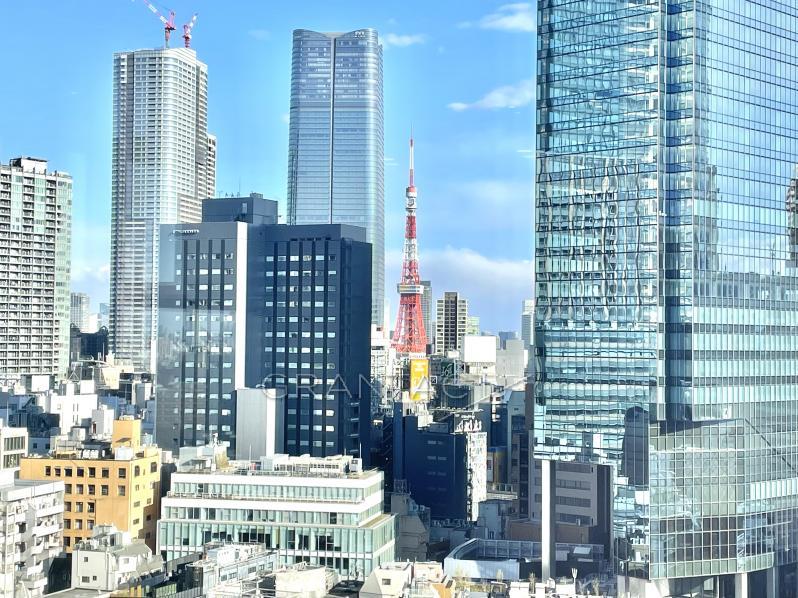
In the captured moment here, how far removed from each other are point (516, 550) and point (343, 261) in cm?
818

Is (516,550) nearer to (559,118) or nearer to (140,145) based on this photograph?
(559,118)

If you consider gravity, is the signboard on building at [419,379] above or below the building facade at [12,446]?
above

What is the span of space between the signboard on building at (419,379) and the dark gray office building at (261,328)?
5.79m

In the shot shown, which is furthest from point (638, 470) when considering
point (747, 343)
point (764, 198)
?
point (764, 198)

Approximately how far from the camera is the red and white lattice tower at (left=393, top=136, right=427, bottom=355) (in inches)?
1201

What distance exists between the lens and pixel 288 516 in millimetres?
16078

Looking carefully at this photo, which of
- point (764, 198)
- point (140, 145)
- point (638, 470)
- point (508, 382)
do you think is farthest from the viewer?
point (140, 145)

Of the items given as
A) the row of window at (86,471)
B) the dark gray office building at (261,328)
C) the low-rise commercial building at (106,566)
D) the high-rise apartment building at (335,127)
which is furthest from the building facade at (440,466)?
the high-rise apartment building at (335,127)

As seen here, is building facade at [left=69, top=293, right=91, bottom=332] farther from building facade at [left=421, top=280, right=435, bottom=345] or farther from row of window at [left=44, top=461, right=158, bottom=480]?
row of window at [left=44, top=461, right=158, bottom=480]

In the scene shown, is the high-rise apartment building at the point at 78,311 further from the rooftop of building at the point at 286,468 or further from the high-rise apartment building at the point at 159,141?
the rooftop of building at the point at 286,468

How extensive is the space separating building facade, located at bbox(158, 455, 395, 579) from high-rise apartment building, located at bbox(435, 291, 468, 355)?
31.7 feet

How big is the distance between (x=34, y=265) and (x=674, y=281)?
23.4 metres

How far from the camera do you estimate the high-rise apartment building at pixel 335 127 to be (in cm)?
5122

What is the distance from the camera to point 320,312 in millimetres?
23375
